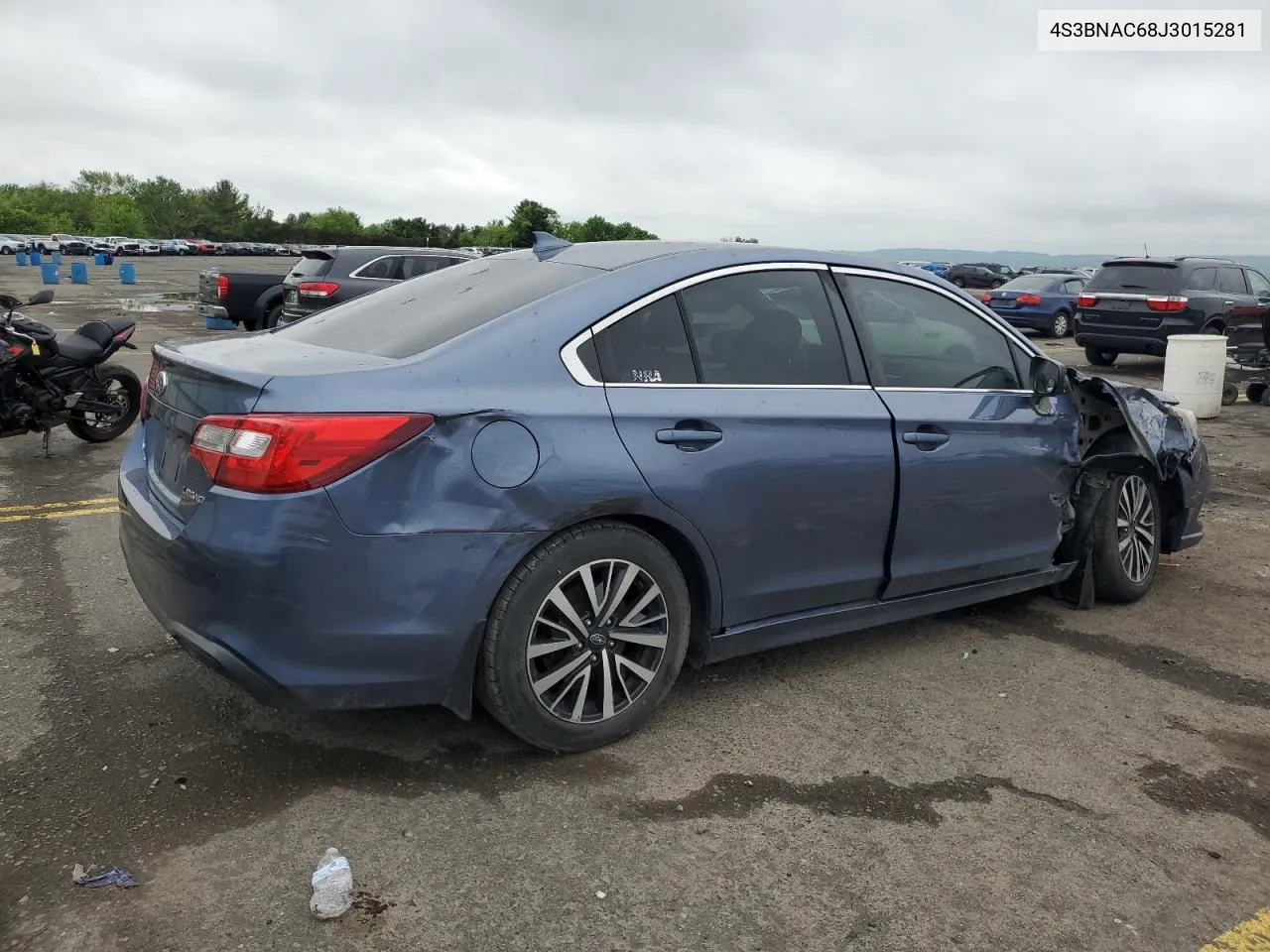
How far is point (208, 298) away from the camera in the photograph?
17.8 metres

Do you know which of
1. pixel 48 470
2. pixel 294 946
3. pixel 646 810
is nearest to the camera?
pixel 294 946

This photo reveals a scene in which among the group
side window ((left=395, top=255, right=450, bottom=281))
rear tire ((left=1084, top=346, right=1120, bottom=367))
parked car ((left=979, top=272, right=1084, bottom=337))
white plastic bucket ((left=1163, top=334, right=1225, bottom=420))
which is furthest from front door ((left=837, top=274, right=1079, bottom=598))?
parked car ((left=979, top=272, right=1084, bottom=337))

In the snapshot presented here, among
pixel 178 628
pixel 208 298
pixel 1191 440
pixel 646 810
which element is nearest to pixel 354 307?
pixel 178 628

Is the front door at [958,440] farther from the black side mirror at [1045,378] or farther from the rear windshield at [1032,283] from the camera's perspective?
the rear windshield at [1032,283]

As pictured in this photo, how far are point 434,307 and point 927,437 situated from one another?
74.9 inches

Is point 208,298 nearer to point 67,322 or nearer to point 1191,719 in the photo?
point 67,322

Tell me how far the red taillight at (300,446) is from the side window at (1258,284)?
16.9 m

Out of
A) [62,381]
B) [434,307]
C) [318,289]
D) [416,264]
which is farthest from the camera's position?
[416,264]

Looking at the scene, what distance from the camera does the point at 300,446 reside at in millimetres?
2883

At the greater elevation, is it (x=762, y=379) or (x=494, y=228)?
(x=494, y=228)

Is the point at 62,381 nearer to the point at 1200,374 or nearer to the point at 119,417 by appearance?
the point at 119,417

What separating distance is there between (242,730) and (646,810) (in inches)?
54.3

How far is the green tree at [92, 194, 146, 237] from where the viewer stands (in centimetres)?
11719

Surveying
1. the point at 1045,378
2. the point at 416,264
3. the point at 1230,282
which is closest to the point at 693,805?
the point at 1045,378
